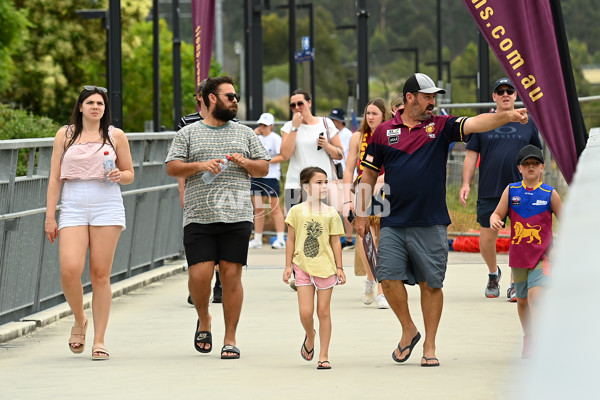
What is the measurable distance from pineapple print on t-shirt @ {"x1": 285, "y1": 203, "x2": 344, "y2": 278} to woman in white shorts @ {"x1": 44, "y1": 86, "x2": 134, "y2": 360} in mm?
1185

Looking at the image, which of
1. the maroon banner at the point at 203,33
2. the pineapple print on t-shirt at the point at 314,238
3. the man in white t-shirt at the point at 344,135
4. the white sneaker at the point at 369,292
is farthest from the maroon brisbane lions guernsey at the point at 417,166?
the maroon banner at the point at 203,33

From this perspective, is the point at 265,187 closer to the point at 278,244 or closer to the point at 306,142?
the point at 278,244

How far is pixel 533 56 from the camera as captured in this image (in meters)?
7.11

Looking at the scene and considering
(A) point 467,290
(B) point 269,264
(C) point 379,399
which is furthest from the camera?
(B) point 269,264

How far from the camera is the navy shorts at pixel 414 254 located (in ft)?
23.9

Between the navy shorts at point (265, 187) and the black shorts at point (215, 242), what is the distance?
8232mm

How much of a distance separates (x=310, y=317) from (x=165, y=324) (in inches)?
102

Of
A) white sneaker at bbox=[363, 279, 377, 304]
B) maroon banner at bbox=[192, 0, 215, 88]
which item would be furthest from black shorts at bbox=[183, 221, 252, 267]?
maroon banner at bbox=[192, 0, 215, 88]

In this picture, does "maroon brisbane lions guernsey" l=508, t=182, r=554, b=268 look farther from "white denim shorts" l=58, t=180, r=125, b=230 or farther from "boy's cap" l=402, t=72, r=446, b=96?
"white denim shorts" l=58, t=180, r=125, b=230

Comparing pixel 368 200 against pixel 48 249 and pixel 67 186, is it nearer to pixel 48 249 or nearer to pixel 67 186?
pixel 67 186

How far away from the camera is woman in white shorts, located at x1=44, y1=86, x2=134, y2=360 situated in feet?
25.3

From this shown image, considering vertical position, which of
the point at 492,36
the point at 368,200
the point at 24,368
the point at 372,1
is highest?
the point at 372,1

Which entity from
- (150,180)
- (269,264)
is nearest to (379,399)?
(150,180)

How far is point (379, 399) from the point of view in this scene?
6059mm
